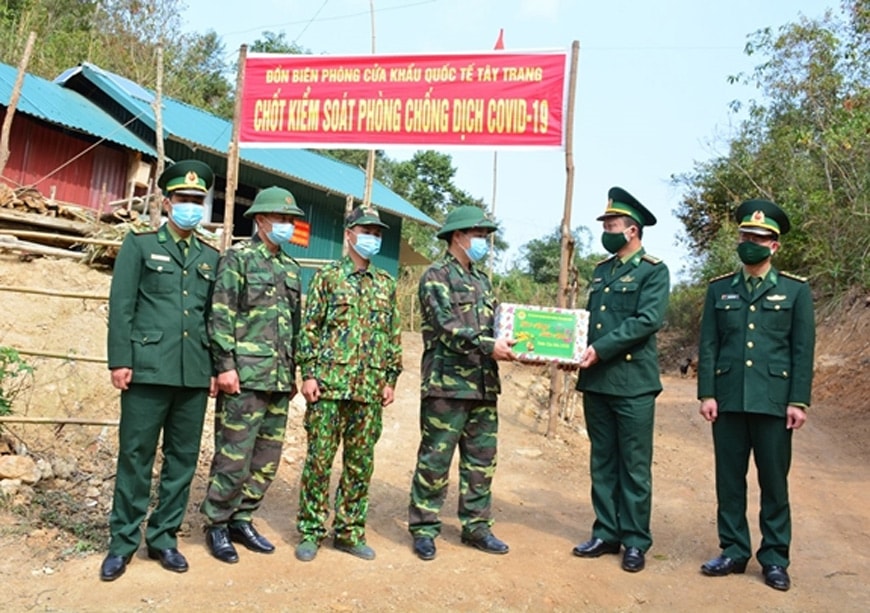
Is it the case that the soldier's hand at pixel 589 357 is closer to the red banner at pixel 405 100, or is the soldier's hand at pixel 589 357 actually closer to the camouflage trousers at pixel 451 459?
the camouflage trousers at pixel 451 459

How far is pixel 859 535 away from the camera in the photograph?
4.89m

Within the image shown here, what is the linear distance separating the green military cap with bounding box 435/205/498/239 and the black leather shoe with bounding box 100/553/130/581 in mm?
2259

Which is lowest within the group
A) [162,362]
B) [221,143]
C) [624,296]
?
[162,362]

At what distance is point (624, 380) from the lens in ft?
13.3

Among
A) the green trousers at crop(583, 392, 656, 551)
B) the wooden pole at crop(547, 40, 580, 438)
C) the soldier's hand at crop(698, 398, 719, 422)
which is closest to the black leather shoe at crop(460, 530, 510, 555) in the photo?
the green trousers at crop(583, 392, 656, 551)

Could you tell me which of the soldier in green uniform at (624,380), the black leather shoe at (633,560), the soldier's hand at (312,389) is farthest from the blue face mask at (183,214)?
the black leather shoe at (633,560)

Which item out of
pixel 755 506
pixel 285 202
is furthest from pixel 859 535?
pixel 285 202

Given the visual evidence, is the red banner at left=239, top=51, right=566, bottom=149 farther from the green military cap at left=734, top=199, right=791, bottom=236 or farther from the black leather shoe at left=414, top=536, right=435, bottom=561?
the black leather shoe at left=414, top=536, right=435, bottom=561

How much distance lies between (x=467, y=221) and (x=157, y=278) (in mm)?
1607

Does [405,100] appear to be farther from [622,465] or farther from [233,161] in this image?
[622,465]

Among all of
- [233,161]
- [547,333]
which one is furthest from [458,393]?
[233,161]

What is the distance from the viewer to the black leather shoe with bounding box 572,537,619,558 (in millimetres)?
4086

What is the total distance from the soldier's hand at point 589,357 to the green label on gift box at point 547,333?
0.20 feet

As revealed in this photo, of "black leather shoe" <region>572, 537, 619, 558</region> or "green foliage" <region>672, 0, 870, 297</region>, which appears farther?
"green foliage" <region>672, 0, 870, 297</region>
